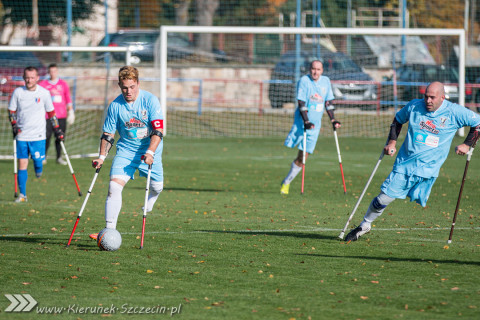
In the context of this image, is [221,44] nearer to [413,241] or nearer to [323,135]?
[323,135]

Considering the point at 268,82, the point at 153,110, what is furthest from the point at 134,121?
the point at 268,82

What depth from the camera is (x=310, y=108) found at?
1370cm

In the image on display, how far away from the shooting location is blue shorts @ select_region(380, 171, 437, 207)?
8.75 meters

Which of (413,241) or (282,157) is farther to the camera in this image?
(282,157)

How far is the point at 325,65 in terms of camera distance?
92.0 feet

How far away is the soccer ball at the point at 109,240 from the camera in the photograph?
8398 mm

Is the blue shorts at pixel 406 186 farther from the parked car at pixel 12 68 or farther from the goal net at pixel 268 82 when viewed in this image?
the parked car at pixel 12 68

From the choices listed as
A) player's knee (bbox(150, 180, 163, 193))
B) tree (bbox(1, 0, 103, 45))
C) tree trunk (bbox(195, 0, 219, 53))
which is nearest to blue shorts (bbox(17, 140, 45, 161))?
player's knee (bbox(150, 180, 163, 193))

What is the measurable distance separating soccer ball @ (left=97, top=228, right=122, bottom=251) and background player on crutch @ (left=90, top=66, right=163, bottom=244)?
15cm

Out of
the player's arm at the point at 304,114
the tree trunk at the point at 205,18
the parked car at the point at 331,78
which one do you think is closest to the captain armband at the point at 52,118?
the player's arm at the point at 304,114

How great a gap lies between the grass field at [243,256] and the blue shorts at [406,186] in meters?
0.59

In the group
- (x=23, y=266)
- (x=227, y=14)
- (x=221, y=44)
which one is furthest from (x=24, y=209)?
(x=227, y=14)

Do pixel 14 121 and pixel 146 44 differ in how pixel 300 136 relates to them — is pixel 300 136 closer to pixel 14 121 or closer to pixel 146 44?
pixel 14 121

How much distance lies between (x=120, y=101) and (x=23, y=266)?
2223 millimetres
